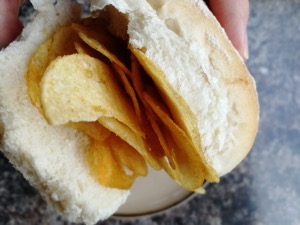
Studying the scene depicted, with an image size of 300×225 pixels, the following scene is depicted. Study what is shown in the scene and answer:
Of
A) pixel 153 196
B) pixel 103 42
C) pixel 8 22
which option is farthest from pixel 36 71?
pixel 153 196

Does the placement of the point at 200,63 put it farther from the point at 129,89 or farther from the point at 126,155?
the point at 126,155

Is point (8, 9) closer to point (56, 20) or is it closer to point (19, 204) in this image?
point (56, 20)

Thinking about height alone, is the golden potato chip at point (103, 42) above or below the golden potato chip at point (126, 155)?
above

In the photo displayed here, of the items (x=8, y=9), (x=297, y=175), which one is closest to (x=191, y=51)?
(x=8, y=9)

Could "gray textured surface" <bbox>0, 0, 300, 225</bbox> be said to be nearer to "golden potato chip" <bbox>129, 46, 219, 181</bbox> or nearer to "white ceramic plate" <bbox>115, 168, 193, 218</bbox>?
"white ceramic plate" <bbox>115, 168, 193, 218</bbox>

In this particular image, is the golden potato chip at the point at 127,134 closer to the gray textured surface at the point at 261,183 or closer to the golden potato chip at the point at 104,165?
the golden potato chip at the point at 104,165

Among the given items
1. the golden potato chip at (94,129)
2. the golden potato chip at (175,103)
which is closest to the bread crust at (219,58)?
the golden potato chip at (175,103)
